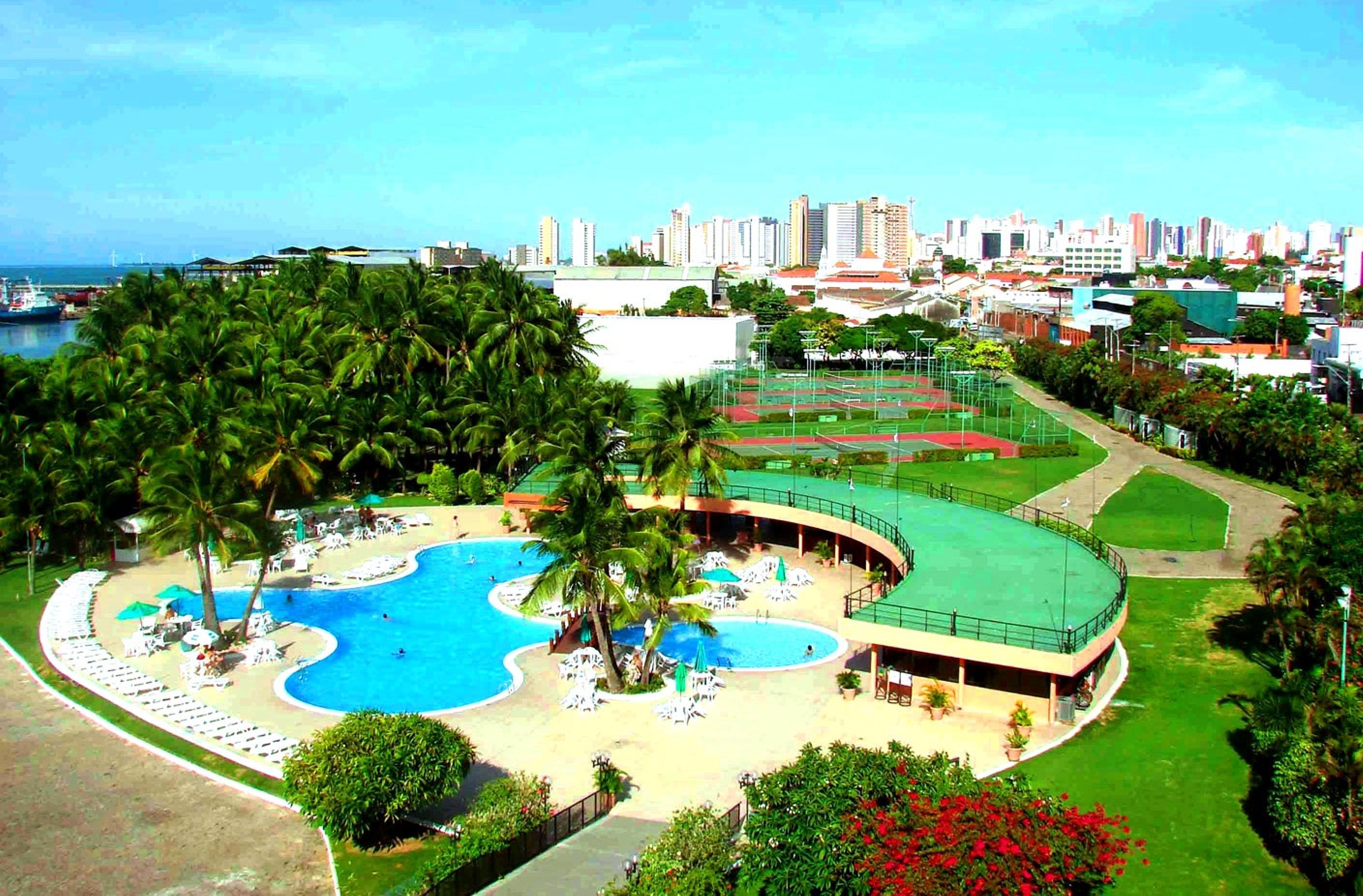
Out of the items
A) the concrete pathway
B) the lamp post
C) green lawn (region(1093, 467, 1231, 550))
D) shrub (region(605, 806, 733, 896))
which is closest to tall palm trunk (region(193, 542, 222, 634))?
the concrete pathway

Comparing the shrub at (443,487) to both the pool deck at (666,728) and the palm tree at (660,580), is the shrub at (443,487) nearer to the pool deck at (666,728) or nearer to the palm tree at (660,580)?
the pool deck at (666,728)

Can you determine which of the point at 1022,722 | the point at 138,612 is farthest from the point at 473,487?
the point at 1022,722

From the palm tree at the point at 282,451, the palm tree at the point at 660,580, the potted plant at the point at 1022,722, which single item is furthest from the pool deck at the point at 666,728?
the palm tree at the point at 282,451

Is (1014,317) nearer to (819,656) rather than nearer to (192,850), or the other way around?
(819,656)

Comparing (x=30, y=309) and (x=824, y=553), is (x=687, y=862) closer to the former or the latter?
(x=824, y=553)

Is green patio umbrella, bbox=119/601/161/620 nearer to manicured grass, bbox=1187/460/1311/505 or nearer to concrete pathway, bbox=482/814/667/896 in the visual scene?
concrete pathway, bbox=482/814/667/896

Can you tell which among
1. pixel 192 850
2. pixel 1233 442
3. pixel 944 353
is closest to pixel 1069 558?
pixel 192 850
